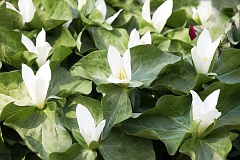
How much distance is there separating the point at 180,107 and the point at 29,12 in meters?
0.49

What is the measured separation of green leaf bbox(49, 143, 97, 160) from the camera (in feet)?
2.93

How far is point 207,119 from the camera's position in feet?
3.00

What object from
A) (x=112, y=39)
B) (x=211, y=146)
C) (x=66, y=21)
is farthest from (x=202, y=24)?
(x=211, y=146)

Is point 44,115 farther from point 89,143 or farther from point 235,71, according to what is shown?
point 235,71

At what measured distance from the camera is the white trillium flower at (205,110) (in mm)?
909

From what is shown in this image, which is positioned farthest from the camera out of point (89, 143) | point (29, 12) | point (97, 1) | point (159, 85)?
point (97, 1)

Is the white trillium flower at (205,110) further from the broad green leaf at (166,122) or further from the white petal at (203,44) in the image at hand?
the white petal at (203,44)

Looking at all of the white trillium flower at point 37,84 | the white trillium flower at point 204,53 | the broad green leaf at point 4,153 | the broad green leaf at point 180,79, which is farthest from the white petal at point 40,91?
the white trillium flower at point 204,53

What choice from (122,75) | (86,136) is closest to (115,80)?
(122,75)

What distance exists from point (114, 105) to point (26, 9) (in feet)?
1.37

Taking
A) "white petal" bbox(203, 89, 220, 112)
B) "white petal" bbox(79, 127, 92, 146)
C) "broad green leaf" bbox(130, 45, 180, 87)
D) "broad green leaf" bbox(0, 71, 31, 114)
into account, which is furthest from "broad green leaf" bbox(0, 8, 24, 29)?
"white petal" bbox(203, 89, 220, 112)

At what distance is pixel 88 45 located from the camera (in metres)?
1.27

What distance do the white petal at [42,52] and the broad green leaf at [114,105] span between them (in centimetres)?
19

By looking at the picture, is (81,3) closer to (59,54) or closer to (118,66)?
(59,54)
